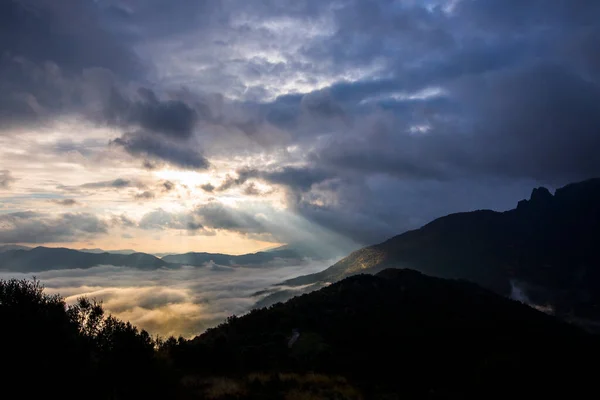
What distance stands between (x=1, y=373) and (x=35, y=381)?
1.98m

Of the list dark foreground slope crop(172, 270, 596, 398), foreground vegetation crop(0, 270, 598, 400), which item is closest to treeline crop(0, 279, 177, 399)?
foreground vegetation crop(0, 270, 598, 400)

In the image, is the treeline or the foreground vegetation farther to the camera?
the foreground vegetation

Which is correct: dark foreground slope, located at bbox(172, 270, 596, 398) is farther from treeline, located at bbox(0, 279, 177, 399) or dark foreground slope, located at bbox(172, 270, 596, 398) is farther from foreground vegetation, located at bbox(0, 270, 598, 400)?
treeline, located at bbox(0, 279, 177, 399)

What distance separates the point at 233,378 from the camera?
3288 cm

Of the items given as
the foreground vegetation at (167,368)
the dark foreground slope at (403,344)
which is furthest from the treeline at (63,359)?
the dark foreground slope at (403,344)

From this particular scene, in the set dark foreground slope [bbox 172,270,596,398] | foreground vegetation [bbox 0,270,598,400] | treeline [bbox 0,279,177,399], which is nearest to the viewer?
treeline [bbox 0,279,177,399]

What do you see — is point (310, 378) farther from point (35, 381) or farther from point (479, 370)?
point (35, 381)

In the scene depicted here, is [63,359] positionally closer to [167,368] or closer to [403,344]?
[167,368]

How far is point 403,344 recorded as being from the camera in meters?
116

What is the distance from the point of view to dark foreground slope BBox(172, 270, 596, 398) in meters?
32.8

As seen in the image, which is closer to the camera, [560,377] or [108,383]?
[108,383]

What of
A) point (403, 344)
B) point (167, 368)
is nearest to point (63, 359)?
point (167, 368)

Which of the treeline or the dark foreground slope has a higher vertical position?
the treeline

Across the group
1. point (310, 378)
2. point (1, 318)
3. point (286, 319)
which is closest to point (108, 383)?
point (1, 318)
